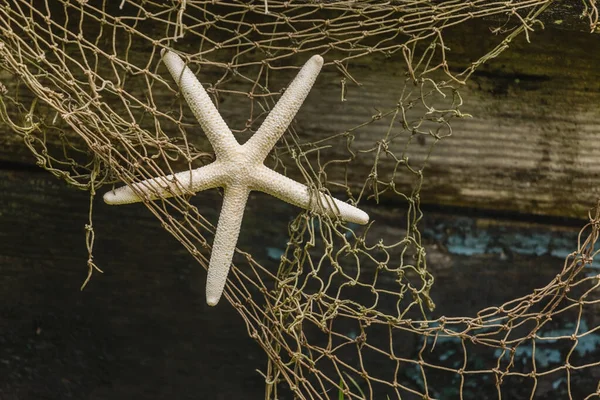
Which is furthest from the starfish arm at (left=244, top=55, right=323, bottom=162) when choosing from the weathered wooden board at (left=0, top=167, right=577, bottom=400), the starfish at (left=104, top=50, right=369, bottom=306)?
the weathered wooden board at (left=0, top=167, right=577, bottom=400)

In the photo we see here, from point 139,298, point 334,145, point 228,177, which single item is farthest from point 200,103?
point 139,298

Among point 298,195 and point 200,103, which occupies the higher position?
point 200,103

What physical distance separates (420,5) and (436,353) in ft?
1.83

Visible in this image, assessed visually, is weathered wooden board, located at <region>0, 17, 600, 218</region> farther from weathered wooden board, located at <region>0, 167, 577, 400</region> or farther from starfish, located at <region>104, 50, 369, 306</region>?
starfish, located at <region>104, 50, 369, 306</region>

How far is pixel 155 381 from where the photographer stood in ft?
3.72

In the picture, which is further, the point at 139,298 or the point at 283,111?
the point at 139,298

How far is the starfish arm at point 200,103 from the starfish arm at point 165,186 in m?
0.03

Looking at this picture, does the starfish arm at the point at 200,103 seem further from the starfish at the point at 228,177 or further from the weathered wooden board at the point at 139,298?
the weathered wooden board at the point at 139,298

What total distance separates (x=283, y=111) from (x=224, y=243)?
0.61 ft

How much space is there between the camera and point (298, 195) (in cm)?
87

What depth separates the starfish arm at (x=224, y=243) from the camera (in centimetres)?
85

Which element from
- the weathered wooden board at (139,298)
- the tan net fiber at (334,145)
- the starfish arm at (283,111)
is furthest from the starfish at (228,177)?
the weathered wooden board at (139,298)

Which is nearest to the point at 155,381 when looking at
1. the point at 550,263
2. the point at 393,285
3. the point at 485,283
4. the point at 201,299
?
the point at 201,299

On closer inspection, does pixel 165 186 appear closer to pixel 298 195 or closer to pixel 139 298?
pixel 298 195
